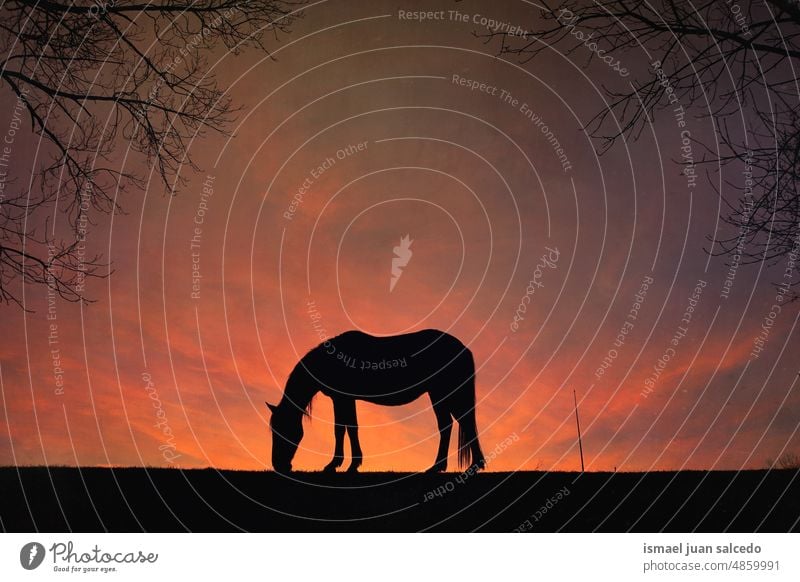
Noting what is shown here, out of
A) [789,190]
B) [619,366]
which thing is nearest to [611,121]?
[789,190]

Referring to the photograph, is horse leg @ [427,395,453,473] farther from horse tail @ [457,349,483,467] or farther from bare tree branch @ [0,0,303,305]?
bare tree branch @ [0,0,303,305]

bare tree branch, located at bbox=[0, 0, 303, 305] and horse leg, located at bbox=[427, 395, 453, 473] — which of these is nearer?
bare tree branch, located at bbox=[0, 0, 303, 305]

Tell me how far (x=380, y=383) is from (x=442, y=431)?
2.53ft

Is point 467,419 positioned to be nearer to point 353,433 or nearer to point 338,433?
point 353,433

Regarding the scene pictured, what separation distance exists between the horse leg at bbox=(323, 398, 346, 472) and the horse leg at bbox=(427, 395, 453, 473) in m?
0.87

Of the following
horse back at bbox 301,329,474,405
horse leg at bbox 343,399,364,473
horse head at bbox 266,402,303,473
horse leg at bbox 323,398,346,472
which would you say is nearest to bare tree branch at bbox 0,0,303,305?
horse head at bbox 266,402,303,473

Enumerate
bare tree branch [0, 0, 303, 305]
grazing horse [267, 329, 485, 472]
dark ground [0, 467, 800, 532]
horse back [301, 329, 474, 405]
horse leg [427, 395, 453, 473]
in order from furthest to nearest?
horse back [301, 329, 474, 405]
grazing horse [267, 329, 485, 472]
horse leg [427, 395, 453, 473]
bare tree branch [0, 0, 303, 305]
dark ground [0, 467, 800, 532]

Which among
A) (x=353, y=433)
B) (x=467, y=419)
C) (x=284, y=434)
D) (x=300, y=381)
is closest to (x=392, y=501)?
(x=353, y=433)

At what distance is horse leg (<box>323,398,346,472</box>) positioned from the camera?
27.7ft

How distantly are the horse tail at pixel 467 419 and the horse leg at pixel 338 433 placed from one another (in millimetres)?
Answer: 1137

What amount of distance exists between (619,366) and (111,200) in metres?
5.09

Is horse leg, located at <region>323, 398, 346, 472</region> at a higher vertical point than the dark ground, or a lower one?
higher

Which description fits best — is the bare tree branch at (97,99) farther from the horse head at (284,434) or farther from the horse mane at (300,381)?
the horse head at (284,434)

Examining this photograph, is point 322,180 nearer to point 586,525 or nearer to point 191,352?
point 191,352
